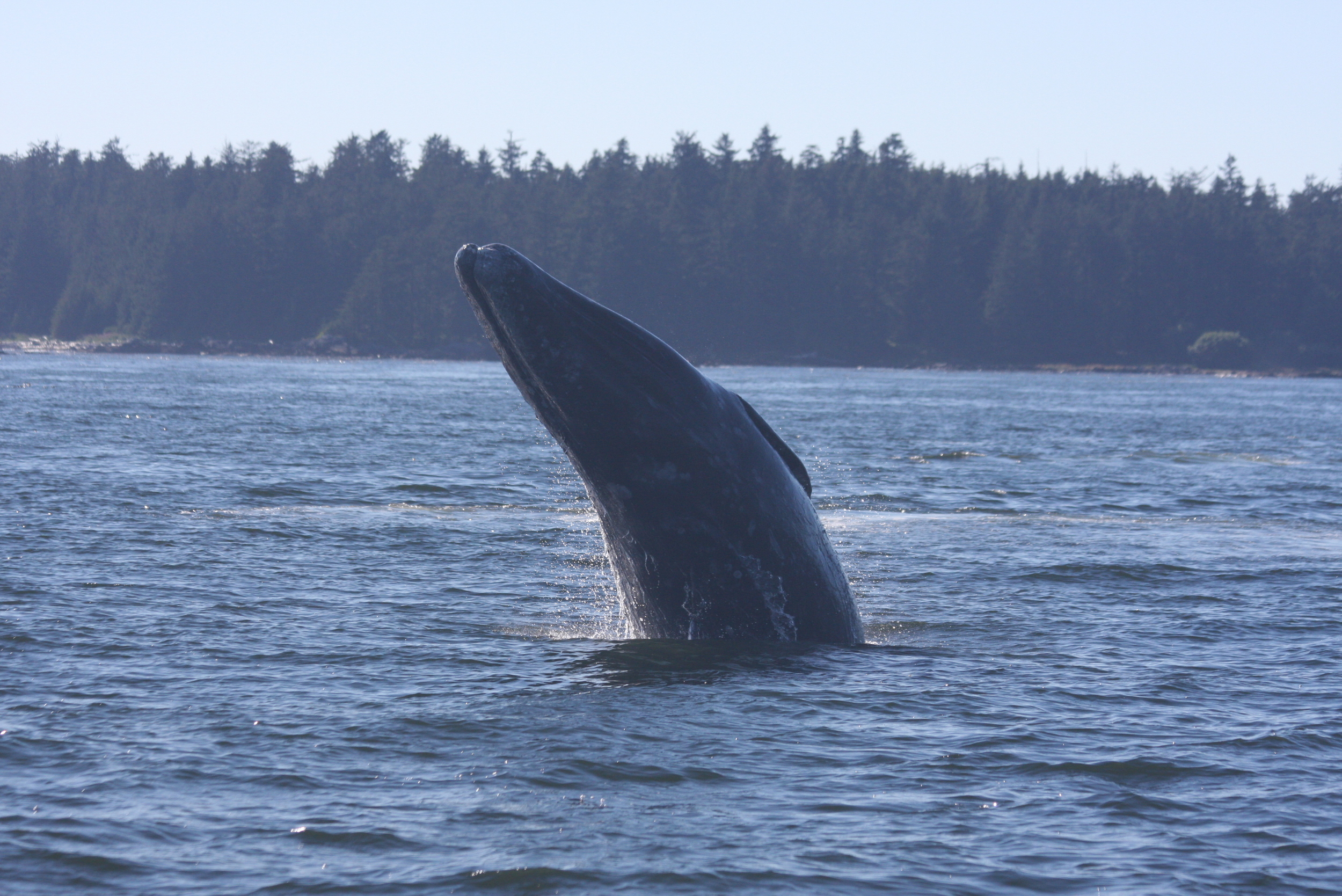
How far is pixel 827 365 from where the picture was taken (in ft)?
479

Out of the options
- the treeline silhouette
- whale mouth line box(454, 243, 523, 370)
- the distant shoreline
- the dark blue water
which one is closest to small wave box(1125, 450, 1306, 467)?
the dark blue water

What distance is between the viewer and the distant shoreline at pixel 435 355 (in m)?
140

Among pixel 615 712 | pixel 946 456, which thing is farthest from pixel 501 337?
pixel 946 456

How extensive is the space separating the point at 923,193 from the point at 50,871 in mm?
167926

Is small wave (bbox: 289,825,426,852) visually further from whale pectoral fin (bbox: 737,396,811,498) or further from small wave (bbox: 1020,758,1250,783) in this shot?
whale pectoral fin (bbox: 737,396,811,498)

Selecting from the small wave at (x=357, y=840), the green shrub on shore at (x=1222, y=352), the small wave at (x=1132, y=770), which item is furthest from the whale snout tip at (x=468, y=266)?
the green shrub on shore at (x=1222, y=352)

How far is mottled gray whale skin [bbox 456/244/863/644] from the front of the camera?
8.95 metres

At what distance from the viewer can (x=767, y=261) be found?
15588 cm

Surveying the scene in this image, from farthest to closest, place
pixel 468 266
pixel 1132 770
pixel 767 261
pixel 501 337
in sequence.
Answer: pixel 767 261, pixel 501 337, pixel 468 266, pixel 1132 770

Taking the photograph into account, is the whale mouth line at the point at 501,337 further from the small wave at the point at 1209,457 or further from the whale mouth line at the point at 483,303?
the small wave at the point at 1209,457

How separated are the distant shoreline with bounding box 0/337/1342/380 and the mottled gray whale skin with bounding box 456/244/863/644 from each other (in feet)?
425

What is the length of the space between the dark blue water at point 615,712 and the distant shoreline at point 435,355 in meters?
122

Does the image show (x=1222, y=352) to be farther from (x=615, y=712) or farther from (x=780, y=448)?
(x=615, y=712)

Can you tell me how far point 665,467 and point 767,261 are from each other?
148m
